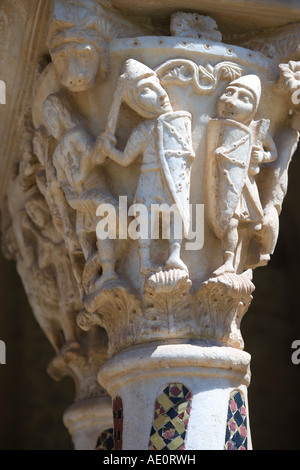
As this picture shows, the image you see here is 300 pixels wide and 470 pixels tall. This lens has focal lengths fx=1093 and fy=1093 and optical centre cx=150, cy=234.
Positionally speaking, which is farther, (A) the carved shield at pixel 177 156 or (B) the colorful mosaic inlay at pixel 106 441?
(B) the colorful mosaic inlay at pixel 106 441

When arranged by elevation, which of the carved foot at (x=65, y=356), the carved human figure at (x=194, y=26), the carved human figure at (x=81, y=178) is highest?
the carved human figure at (x=194, y=26)

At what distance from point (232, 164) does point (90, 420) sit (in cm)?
149

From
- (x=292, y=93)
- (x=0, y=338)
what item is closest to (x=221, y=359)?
(x=292, y=93)

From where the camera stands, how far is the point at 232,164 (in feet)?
11.0

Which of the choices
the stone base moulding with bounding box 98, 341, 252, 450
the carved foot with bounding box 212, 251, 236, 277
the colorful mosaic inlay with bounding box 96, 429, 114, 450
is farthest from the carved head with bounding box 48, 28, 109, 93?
the colorful mosaic inlay with bounding box 96, 429, 114, 450

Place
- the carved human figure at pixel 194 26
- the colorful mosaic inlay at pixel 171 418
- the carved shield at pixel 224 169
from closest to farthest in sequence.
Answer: the colorful mosaic inlay at pixel 171 418
the carved shield at pixel 224 169
the carved human figure at pixel 194 26

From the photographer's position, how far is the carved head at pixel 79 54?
3396 millimetres

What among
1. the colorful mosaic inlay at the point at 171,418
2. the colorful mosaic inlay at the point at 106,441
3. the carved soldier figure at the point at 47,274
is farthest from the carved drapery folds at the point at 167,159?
the colorful mosaic inlay at the point at 106,441

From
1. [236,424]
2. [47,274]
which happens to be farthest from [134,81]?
[47,274]

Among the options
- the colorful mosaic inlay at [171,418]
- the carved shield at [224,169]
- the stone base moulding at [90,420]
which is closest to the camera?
the colorful mosaic inlay at [171,418]

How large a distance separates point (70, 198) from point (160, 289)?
18.6 inches

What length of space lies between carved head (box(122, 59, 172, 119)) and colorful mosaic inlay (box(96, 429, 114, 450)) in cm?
152

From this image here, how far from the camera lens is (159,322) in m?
3.29

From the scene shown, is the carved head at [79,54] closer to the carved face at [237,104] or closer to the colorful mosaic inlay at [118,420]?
the carved face at [237,104]
